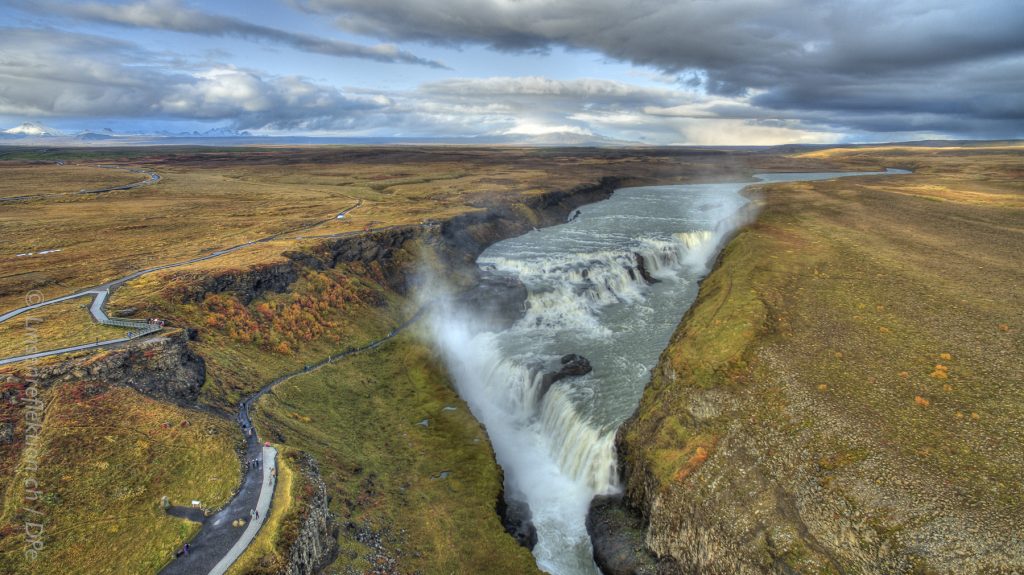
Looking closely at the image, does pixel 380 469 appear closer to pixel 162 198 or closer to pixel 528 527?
pixel 528 527

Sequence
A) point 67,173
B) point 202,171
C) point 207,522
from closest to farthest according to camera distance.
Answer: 1. point 207,522
2. point 67,173
3. point 202,171

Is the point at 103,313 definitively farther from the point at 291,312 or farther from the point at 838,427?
the point at 838,427

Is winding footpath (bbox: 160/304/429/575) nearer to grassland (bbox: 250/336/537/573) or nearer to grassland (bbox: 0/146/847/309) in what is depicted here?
grassland (bbox: 250/336/537/573)

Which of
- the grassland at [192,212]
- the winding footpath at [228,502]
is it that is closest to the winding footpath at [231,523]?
the winding footpath at [228,502]

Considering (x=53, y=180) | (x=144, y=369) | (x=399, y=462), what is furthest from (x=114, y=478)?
(x=53, y=180)

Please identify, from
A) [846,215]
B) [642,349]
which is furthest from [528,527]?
[846,215]

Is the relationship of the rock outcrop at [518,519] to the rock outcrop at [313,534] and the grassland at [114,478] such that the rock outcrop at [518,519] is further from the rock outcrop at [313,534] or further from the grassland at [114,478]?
the grassland at [114,478]
